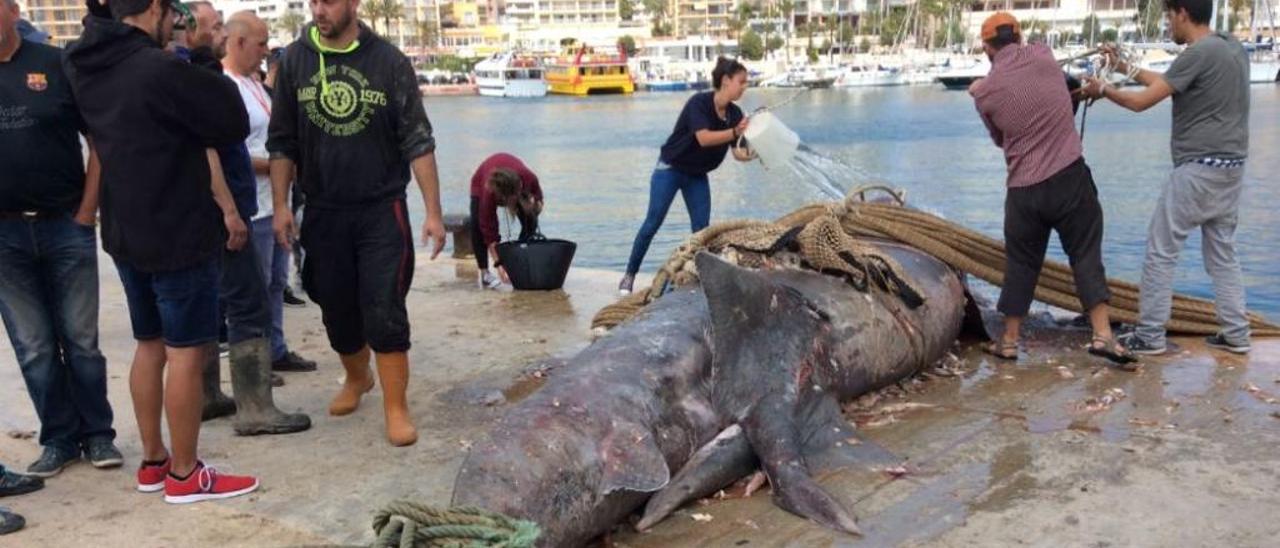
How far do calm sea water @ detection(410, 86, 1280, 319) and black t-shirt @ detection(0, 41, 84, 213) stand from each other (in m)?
6.04

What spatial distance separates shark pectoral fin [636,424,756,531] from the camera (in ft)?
14.1

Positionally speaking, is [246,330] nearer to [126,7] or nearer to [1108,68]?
[126,7]

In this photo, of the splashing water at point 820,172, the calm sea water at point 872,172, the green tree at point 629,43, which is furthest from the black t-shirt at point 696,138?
the green tree at point 629,43

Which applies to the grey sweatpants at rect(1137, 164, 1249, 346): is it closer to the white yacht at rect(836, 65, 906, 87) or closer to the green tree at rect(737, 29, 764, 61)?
the white yacht at rect(836, 65, 906, 87)

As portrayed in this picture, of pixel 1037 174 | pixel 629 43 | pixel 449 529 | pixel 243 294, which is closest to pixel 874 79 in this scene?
pixel 629 43

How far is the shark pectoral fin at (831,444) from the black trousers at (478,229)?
466 centimetres

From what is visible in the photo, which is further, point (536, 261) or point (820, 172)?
point (820, 172)

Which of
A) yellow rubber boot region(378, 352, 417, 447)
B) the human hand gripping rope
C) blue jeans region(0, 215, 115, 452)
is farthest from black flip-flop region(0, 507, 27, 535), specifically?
the human hand gripping rope

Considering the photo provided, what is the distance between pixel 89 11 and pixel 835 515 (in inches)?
148

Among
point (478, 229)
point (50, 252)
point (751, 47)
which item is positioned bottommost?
point (478, 229)

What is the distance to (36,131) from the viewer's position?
464 cm

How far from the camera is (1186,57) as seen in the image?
631cm

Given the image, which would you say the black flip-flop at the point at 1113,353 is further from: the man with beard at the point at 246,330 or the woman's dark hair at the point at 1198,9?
the man with beard at the point at 246,330

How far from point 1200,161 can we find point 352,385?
5168mm
